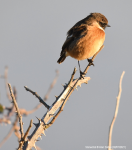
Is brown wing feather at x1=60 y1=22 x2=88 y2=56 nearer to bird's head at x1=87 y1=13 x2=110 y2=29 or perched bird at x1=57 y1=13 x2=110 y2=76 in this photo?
perched bird at x1=57 y1=13 x2=110 y2=76

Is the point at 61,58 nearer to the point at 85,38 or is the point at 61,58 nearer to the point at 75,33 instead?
the point at 75,33

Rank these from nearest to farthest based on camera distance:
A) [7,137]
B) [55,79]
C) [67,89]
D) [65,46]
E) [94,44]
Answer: [7,137] < [67,89] < [55,79] < [94,44] < [65,46]

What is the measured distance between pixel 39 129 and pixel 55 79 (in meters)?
1.72

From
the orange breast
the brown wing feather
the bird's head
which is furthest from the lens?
the bird's head

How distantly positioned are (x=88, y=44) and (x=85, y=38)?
0.60 feet

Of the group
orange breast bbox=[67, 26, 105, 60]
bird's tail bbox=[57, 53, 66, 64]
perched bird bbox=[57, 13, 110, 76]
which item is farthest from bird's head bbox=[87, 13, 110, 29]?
bird's tail bbox=[57, 53, 66, 64]

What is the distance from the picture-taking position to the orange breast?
20.1 feet

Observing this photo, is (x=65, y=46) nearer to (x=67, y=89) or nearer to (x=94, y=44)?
(x=94, y=44)

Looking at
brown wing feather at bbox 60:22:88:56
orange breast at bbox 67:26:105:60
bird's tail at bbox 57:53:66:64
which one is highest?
brown wing feather at bbox 60:22:88:56

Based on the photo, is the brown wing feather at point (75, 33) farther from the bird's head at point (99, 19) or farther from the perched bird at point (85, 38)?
the bird's head at point (99, 19)

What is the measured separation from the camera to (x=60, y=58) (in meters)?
7.02

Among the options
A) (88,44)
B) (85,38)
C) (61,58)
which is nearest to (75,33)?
(85,38)

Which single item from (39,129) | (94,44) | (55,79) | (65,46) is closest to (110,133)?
(39,129)

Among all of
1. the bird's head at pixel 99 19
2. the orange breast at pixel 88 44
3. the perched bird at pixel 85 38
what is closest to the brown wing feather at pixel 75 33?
the perched bird at pixel 85 38
